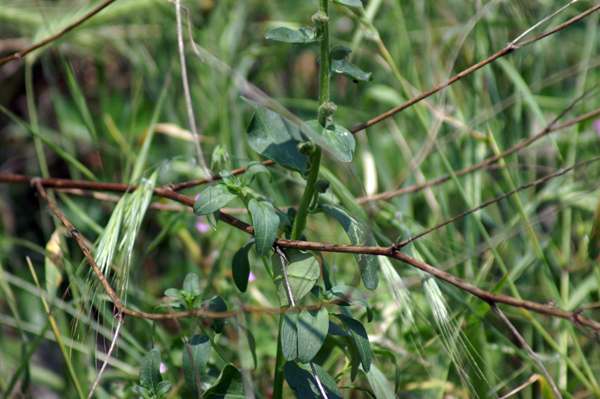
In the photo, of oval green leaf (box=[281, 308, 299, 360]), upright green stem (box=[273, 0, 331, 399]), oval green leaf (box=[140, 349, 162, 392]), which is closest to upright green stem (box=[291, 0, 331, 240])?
upright green stem (box=[273, 0, 331, 399])

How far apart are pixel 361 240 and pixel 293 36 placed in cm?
25

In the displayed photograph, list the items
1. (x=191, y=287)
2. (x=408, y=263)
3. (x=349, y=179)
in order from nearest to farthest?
(x=408, y=263), (x=191, y=287), (x=349, y=179)

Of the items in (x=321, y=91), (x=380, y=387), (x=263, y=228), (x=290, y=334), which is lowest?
(x=380, y=387)

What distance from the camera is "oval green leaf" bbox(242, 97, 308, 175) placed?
1.74 ft

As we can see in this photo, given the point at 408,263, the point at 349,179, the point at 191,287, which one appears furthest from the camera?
the point at 349,179

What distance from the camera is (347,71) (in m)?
0.51

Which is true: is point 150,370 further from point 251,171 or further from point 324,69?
point 324,69

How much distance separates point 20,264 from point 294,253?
1034 mm

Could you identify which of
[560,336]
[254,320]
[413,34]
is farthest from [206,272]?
[413,34]

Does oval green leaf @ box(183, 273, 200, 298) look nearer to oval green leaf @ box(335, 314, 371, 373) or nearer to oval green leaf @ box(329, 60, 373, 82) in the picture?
oval green leaf @ box(335, 314, 371, 373)

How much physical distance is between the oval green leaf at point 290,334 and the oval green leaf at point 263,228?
7cm

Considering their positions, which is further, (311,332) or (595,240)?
(595,240)

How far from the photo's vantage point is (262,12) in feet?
5.49

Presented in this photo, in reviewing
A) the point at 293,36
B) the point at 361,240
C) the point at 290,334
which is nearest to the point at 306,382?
the point at 290,334
